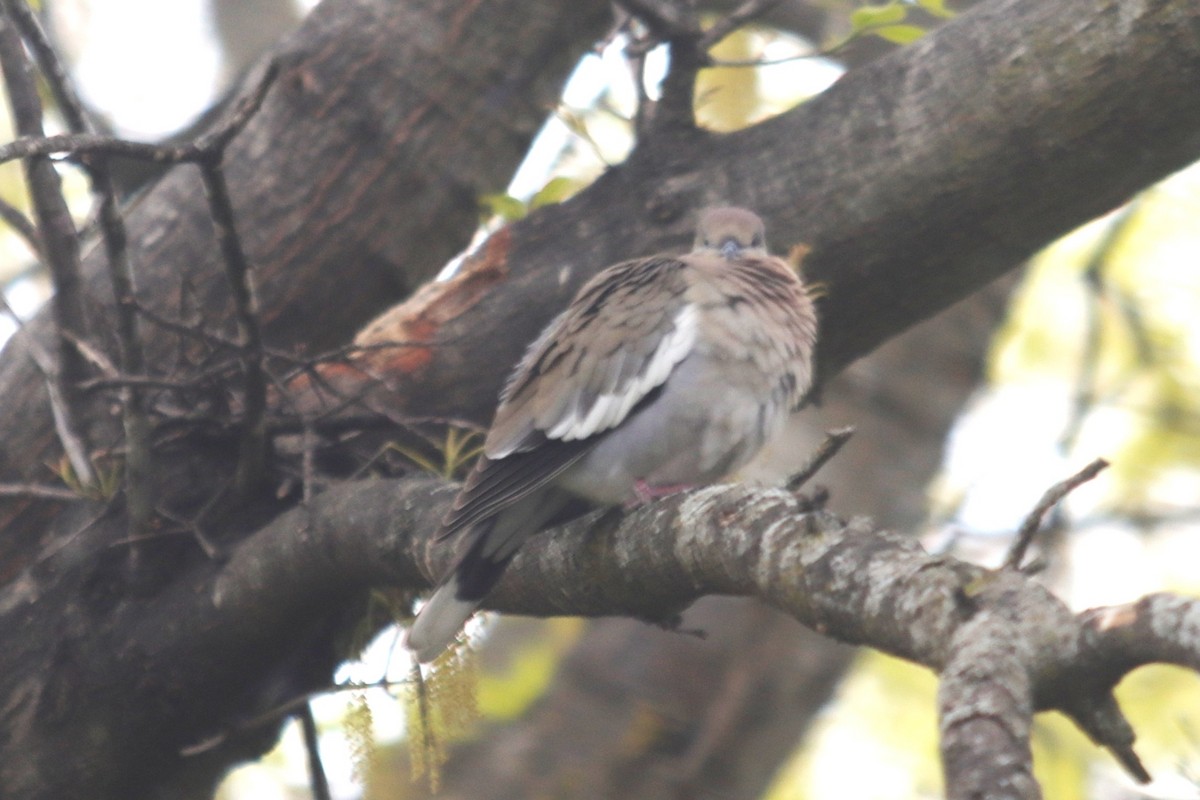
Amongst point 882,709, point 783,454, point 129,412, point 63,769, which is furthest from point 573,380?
point 882,709

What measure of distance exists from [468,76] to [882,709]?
3.98m

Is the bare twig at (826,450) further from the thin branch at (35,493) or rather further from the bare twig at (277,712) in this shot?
the thin branch at (35,493)

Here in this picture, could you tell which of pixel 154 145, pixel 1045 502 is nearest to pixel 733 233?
pixel 154 145

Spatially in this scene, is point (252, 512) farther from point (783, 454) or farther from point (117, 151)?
point (783, 454)

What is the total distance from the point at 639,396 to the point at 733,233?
25.2 inches

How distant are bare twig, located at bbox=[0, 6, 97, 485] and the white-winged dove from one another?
3.26ft

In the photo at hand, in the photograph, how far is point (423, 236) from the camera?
13.2 ft

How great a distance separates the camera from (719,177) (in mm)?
3646

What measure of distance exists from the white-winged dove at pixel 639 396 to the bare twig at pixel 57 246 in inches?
39.1

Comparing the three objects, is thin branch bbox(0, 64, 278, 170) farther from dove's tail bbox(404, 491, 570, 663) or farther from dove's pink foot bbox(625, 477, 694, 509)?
dove's pink foot bbox(625, 477, 694, 509)

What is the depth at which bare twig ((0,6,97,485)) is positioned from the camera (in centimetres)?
297

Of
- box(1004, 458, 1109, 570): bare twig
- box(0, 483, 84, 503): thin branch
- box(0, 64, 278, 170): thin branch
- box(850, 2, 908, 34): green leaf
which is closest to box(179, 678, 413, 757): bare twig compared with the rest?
box(0, 483, 84, 503): thin branch

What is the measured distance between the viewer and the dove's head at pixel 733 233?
137 inches

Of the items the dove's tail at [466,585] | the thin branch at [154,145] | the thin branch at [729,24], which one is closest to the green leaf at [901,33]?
the thin branch at [729,24]
